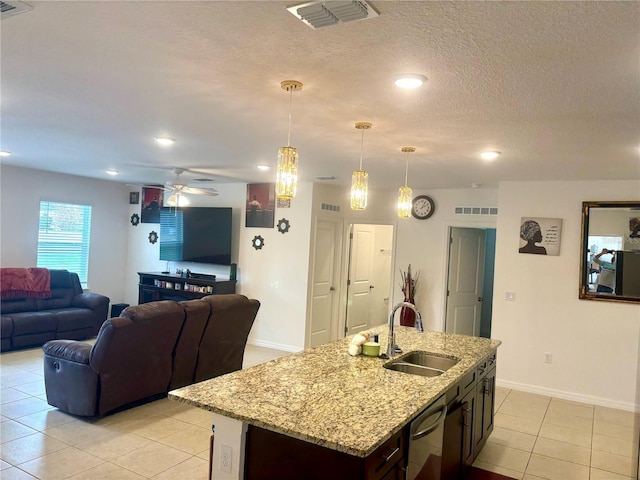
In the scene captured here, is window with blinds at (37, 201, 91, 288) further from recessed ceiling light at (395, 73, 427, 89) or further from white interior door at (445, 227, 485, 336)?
recessed ceiling light at (395, 73, 427, 89)

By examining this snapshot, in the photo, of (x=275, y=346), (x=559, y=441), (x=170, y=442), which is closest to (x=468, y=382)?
(x=559, y=441)

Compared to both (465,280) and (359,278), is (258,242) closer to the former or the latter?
(359,278)

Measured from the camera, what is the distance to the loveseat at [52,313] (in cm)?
593

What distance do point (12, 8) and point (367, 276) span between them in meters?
6.78

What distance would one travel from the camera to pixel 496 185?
19.7 feet

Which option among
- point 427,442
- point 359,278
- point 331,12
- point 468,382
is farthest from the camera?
point 359,278

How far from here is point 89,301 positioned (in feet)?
22.4

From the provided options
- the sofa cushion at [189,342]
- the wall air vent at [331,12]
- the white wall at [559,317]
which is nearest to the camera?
the wall air vent at [331,12]

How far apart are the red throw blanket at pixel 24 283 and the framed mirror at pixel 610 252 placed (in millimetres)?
7006

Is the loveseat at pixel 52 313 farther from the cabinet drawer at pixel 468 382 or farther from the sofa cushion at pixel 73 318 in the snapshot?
the cabinet drawer at pixel 468 382

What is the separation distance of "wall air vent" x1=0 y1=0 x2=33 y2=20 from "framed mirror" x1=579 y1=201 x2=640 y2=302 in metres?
5.36

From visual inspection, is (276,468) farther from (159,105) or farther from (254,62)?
(159,105)

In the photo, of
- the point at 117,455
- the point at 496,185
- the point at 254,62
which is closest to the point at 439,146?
the point at 254,62

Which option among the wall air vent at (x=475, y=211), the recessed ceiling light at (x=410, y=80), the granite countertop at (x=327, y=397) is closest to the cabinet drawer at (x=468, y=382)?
the granite countertop at (x=327, y=397)
